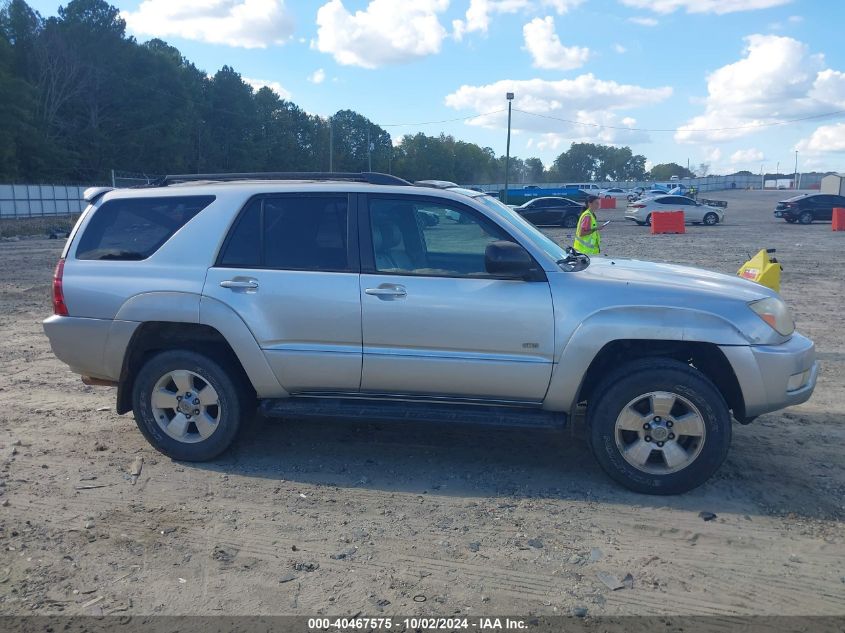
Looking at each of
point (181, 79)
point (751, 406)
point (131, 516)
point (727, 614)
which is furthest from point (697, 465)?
point (181, 79)

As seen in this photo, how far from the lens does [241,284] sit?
498 cm

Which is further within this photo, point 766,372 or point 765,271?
point 765,271

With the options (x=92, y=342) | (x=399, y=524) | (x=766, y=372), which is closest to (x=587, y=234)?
(x=766, y=372)

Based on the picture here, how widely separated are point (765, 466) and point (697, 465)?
2.84 feet

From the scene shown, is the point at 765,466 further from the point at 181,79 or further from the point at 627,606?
the point at 181,79

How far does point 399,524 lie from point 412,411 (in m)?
0.83

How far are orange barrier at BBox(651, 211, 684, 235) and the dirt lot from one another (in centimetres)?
2549

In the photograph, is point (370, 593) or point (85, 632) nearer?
point (85, 632)

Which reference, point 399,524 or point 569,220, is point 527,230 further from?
point 569,220

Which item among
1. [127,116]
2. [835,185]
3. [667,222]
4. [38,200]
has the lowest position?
[667,222]

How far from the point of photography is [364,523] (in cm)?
432

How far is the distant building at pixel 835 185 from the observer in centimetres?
8014

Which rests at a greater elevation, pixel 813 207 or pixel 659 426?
pixel 813 207

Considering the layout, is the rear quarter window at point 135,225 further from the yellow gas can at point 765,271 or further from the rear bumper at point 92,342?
the yellow gas can at point 765,271
